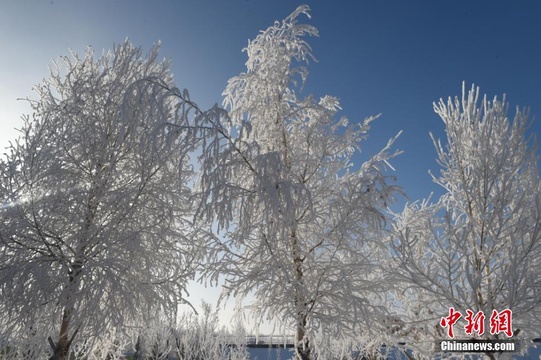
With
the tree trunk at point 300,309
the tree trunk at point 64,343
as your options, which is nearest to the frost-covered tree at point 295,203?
the tree trunk at point 300,309

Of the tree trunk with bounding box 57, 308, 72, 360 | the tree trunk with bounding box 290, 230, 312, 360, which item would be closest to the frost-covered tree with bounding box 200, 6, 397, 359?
the tree trunk with bounding box 290, 230, 312, 360

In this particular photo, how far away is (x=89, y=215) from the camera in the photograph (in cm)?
564

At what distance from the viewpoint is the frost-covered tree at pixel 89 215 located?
4.95 meters

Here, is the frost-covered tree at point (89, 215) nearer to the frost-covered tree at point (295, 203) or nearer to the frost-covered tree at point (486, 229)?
the frost-covered tree at point (295, 203)

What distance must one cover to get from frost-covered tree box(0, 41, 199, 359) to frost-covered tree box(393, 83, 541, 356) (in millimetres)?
3596

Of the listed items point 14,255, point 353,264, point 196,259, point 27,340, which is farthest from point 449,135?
point 27,340

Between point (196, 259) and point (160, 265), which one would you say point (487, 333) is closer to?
point (196, 259)

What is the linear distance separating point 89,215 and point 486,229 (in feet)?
19.7

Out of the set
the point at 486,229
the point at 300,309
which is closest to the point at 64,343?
the point at 300,309

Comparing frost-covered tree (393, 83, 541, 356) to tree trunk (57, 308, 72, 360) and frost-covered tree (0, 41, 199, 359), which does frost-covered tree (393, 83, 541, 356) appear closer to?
frost-covered tree (0, 41, 199, 359)

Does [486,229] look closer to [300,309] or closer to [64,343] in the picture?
[300,309]

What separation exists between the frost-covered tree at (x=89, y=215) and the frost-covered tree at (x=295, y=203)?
828 millimetres

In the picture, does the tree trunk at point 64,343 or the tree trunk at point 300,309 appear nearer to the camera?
the tree trunk at point 300,309

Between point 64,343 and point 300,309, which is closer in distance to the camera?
point 300,309
